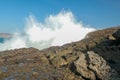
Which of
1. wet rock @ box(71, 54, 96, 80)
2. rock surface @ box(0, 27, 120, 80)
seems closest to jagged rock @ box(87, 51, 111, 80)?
rock surface @ box(0, 27, 120, 80)

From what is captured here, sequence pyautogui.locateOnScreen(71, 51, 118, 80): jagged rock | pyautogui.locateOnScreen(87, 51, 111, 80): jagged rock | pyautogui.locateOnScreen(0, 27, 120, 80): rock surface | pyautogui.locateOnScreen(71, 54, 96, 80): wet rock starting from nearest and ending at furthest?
pyautogui.locateOnScreen(87, 51, 111, 80): jagged rock, pyautogui.locateOnScreen(71, 51, 118, 80): jagged rock, pyautogui.locateOnScreen(71, 54, 96, 80): wet rock, pyautogui.locateOnScreen(0, 27, 120, 80): rock surface

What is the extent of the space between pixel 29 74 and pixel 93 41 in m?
19.8

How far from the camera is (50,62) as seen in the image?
162 feet

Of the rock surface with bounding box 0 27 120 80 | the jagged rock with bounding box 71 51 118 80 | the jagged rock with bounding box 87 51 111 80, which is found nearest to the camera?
the jagged rock with bounding box 87 51 111 80

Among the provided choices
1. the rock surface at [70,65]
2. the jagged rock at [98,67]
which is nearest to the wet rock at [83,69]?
the rock surface at [70,65]

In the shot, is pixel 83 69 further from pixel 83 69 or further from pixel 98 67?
pixel 98 67

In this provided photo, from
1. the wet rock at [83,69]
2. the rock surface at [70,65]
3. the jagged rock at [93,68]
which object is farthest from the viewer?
the rock surface at [70,65]

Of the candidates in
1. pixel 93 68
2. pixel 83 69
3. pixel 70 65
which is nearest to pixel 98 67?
pixel 93 68

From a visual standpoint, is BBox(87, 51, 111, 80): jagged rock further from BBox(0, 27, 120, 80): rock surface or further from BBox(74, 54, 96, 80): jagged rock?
BBox(74, 54, 96, 80): jagged rock

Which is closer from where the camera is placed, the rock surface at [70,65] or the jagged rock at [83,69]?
the jagged rock at [83,69]

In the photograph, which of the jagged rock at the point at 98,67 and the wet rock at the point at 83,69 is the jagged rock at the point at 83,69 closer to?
the wet rock at the point at 83,69

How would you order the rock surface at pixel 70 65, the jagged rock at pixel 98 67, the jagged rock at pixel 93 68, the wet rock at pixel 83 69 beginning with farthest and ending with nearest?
the rock surface at pixel 70 65
the wet rock at pixel 83 69
the jagged rock at pixel 93 68
the jagged rock at pixel 98 67

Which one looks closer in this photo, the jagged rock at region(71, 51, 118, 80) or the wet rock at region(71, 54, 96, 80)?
the jagged rock at region(71, 51, 118, 80)

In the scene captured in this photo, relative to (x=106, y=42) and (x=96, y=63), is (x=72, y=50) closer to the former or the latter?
(x=106, y=42)
